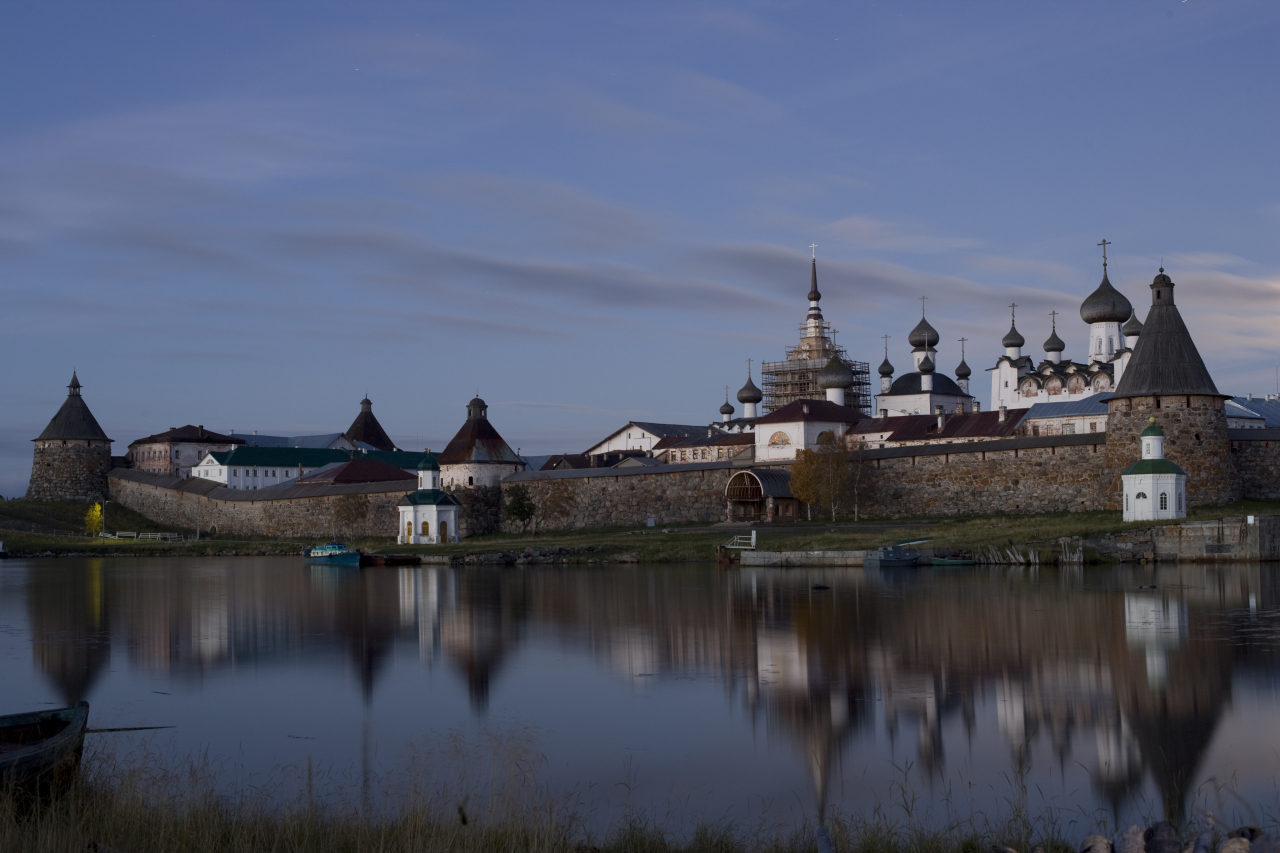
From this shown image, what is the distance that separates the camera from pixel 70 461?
58.7 meters

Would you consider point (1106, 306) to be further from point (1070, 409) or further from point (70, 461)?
point (70, 461)

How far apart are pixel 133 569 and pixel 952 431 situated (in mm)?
28019

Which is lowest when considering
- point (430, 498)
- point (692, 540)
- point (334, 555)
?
point (334, 555)

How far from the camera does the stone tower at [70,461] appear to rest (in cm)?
5828

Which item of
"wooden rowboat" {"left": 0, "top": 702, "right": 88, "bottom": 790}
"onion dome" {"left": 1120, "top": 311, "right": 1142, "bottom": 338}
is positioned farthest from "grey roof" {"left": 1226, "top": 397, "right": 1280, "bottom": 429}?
"wooden rowboat" {"left": 0, "top": 702, "right": 88, "bottom": 790}

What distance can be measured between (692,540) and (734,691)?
2199 cm

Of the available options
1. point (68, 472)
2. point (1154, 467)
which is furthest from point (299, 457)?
point (1154, 467)

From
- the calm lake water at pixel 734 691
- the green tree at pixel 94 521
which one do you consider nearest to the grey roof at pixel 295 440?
the green tree at pixel 94 521

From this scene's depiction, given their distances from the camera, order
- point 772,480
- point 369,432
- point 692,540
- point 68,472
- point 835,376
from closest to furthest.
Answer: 1. point 692,540
2. point 772,480
3. point 835,376
4. point 68,472
5. point 369,432

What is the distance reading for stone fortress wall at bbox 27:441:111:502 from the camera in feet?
191

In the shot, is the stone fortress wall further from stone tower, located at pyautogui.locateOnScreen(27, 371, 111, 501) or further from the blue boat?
the blue boat

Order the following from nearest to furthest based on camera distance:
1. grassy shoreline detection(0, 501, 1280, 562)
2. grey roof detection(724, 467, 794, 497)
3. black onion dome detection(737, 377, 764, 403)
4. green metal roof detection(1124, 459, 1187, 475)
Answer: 1. grassy shoreline detection(0, 501, 1280, 562)
2. green metal roof detection(1124, 459, 1187, 475)
3. grey roof detection(724, 467, 794, 497)
4. black onion dome detection(737, 377, 764, 403)

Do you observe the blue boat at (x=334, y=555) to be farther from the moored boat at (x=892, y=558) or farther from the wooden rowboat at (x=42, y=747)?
the wooden rowboat at (x=42, y=747)

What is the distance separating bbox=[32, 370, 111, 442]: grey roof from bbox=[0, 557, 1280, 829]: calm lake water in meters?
42.7
